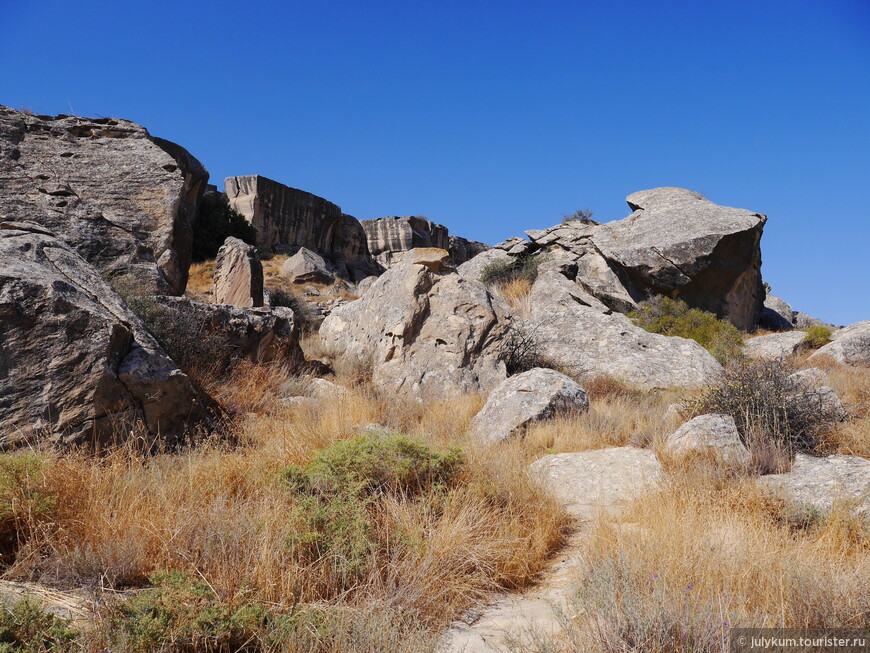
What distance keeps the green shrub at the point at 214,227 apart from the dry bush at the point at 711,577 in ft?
74.2

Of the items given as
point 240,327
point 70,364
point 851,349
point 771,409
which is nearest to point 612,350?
point 771,409

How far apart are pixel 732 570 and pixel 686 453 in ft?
7.52

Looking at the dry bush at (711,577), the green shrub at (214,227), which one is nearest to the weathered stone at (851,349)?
the dry bush at (711,577)

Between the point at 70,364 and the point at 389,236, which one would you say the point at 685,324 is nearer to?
the point at 70,364

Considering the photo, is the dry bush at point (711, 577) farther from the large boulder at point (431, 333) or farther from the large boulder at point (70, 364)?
the large boulder at point (431, 333)

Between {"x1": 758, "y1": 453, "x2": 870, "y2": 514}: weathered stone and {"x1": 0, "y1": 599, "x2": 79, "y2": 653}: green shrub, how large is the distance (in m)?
4.21

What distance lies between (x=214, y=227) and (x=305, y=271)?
5.34 metres

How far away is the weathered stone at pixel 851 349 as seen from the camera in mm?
11273

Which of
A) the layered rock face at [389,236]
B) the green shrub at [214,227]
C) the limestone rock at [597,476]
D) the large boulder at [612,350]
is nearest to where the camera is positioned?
the limestone rock at [597,476]

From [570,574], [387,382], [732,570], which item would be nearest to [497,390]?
[387,382]

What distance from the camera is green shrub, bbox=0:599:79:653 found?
2006 mm

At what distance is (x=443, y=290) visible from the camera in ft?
29.6

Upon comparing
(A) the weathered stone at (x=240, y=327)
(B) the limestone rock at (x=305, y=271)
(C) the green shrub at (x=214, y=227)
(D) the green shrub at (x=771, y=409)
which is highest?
(C) the green shrub at (x=214, y=227)

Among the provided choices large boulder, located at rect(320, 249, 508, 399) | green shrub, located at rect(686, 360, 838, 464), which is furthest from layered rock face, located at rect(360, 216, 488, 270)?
green shrub, located at rect(686, 360, 838, 464)
